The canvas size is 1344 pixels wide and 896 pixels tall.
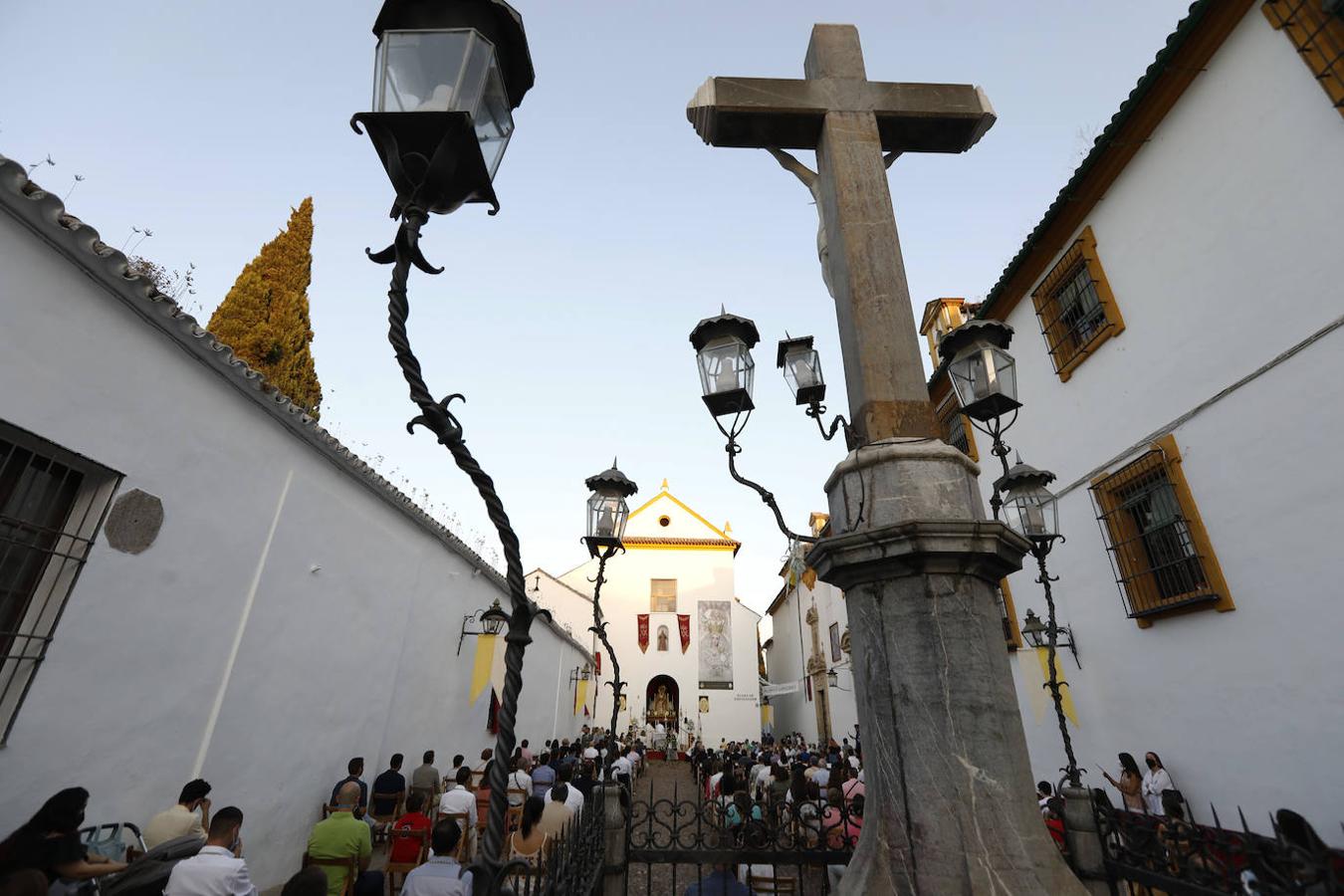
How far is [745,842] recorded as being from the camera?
12.2 ft

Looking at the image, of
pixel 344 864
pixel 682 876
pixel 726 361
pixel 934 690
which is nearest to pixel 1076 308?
pixel 726 361

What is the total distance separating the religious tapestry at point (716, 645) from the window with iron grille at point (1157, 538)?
24059 millimetres

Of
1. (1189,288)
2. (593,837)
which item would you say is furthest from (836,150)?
(1189,288)

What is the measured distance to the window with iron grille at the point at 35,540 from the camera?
3904mm

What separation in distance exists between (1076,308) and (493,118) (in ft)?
30.9

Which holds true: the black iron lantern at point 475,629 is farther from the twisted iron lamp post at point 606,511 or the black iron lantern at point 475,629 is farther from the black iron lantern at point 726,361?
the black iron lantern at point 726,361

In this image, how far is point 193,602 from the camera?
516 cm

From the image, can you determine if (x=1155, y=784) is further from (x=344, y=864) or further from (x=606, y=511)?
(x=344, y=864)

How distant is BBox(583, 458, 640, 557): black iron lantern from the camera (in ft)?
21.4

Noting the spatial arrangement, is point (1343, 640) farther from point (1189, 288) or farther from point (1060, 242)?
point (1060, 242)

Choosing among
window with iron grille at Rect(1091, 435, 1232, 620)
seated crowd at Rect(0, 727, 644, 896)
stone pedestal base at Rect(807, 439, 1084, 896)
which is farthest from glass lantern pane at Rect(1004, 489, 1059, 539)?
seated crowd at Rect(0, 727, 644, 896)

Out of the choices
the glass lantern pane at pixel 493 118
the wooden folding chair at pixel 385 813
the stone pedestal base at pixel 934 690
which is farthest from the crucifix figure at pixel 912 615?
the wooden folding chair at pixel 385 813

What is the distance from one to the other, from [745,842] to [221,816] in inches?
125

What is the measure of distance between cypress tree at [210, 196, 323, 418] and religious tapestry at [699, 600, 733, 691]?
21385 millimetres
